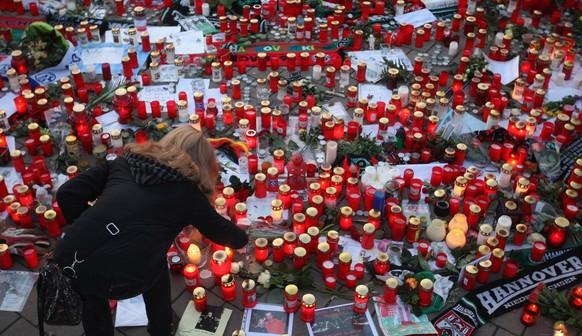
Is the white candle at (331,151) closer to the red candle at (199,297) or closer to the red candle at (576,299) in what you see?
the red candle at (199,297)

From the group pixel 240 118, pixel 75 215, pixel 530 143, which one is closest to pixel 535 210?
pixel 530 143

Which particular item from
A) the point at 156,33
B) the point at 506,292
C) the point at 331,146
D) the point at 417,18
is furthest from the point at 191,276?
the point at 417,18

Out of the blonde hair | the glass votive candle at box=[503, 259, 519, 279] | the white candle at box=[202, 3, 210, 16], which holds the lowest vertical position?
the glass votive candle at box=[503, 259, 519, 279]

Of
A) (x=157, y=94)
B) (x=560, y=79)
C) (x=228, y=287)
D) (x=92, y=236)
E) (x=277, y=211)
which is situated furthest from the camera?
(x=560, y=79)

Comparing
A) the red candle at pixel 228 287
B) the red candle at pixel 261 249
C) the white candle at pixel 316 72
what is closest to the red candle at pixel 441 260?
the red candle at pixel 261 249

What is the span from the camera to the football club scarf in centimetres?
371

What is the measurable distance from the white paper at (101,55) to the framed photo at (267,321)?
11.4ft

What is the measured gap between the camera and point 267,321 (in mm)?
3738

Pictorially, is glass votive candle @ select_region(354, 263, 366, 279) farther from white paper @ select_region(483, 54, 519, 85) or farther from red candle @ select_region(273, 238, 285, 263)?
white paper @ select_region(483, 54, 519, 85)

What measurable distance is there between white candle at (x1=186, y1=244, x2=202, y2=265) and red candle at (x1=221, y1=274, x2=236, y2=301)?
0.97 ft

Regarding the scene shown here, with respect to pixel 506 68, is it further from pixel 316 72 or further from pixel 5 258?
pixel 5 258

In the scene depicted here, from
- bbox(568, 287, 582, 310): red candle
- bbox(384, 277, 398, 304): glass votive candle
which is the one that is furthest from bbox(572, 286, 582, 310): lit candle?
bbox(384, 277, 398, 304): glass votive candle

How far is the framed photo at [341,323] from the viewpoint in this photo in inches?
145

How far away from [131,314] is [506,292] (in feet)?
7.98
